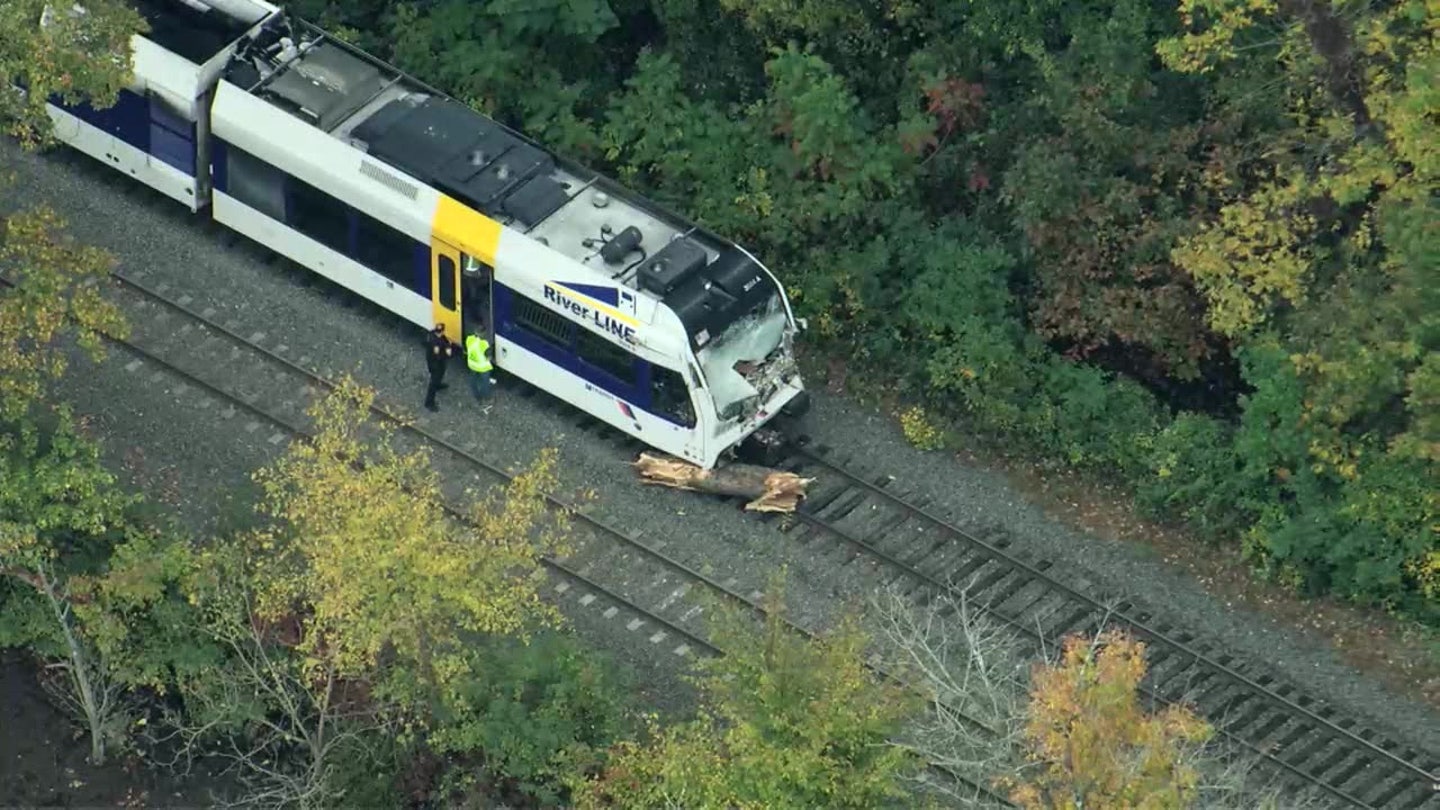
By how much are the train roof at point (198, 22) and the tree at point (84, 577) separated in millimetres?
7815

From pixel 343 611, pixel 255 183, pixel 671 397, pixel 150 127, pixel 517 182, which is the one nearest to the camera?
pixel 343 611

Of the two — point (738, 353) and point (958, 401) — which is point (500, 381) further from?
point (958, 401)

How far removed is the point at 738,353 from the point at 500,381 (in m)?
3.98

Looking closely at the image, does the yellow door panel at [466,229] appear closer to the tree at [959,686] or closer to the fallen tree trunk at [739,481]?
the fallen tree trunk at [739,481]

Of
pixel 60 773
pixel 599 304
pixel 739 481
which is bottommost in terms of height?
pixel 60 773

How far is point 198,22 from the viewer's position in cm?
3884

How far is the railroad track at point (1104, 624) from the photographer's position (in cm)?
3241

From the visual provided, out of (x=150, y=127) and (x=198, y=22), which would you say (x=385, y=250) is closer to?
(x=150, y=127)

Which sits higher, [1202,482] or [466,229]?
[1202,482]

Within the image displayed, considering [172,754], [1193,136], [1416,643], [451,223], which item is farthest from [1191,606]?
[172,754]

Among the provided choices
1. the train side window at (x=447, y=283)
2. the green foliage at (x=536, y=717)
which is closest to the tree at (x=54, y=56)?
the train side window at (x=447, y=283)

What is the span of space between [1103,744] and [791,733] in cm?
374

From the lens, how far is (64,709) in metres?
A: 33.6

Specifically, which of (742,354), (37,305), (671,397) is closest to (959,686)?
(671,397)
